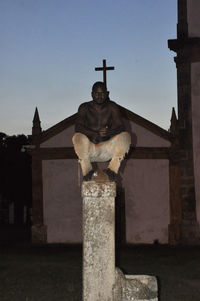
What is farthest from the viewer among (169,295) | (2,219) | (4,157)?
(2,219)

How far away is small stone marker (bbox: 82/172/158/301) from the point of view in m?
5.18

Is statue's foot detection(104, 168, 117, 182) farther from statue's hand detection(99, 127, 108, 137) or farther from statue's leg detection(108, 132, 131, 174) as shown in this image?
statue's hand detection(99, 127, 108, 137)

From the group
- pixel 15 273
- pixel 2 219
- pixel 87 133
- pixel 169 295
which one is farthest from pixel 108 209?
pixel 2 219

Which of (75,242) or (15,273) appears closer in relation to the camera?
(15,273)

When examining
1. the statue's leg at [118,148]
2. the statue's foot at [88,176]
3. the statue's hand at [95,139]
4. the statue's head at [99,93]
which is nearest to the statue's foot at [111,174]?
the statue's leg at [118,148]

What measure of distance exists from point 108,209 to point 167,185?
9795 mm

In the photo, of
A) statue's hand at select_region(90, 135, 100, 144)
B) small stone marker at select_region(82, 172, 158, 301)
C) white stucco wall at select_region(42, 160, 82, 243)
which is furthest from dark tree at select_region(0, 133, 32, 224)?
small stone marker at select_region(82, 172, 158, 301)

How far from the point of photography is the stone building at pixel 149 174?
14328 millimetres

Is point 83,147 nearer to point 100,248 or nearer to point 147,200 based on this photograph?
point 100,248

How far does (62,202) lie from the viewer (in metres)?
14.8

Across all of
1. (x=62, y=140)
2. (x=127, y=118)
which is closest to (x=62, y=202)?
(x=62, y=140)

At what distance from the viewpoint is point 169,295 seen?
8.27 metres

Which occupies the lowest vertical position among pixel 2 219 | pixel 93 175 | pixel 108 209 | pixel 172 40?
pixel 2 219

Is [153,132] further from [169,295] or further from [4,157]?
[4,157]
